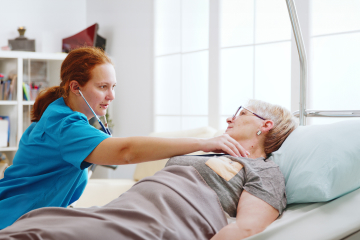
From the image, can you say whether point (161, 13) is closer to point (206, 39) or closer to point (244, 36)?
point (206, 39)

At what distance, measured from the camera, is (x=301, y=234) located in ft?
2.97

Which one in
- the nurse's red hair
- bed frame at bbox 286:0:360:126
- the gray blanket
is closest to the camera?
the gray blanket

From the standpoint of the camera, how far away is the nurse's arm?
1035mm

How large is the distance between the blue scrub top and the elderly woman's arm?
47 cm

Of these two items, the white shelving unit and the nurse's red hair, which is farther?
the white shelving unit

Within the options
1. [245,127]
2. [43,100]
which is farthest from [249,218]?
[43,100]

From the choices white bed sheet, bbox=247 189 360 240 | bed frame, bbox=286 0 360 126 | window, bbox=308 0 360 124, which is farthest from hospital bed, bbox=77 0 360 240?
window, bbox=308 0 360 124

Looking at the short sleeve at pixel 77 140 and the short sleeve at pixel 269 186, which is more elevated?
the short sleeve at pixel 77 140

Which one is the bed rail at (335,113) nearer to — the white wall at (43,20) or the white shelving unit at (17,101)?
the white shelving unit at (17,101)

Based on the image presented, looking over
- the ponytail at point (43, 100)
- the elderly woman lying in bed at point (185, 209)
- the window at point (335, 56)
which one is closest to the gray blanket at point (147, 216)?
the elderly woman lying in bed at point (185, 209)

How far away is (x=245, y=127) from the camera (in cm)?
136

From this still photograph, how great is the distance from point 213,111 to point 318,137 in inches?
76.1

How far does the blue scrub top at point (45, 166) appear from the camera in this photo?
1.08 m

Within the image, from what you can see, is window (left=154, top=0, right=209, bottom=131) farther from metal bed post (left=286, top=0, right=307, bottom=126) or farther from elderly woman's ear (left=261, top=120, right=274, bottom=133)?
elderly woman's ear (left=261, top=120, right=274, bottom=133)
